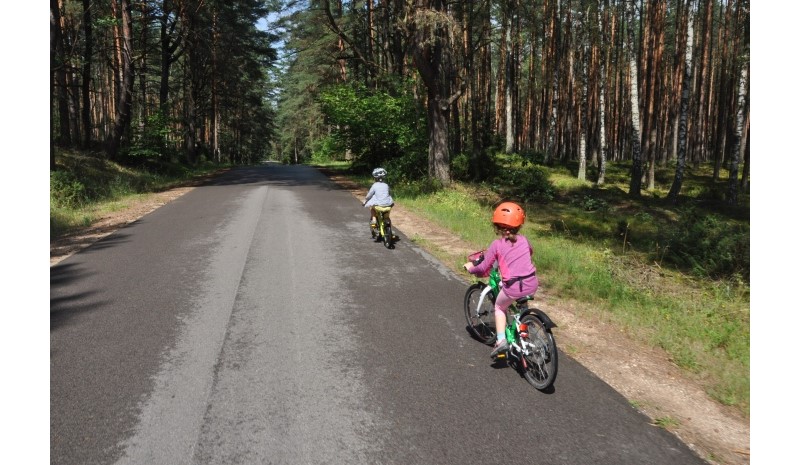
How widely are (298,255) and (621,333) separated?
227 inches

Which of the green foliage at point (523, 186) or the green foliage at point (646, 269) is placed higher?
the green foliage at point (523, 186)

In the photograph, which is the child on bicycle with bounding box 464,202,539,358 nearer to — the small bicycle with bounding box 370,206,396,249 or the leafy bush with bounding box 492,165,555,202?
the small bicycle with bounding box 370,206,396,249

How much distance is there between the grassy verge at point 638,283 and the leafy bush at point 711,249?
0.53 feet

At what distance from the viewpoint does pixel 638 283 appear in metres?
7.89

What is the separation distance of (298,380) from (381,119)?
2031 cm

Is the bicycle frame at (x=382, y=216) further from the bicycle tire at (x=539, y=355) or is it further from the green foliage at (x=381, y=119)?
the green foliage at (x=381, y=119)

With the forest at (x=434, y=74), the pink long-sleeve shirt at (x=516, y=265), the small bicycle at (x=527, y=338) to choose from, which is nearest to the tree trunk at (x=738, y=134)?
the forest at (x=434, y=74)

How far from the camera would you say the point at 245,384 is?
4.36m

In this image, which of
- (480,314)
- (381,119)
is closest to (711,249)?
(480,314)

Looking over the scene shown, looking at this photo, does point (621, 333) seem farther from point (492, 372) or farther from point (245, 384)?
point (245, 384)

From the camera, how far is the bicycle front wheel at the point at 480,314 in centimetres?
549

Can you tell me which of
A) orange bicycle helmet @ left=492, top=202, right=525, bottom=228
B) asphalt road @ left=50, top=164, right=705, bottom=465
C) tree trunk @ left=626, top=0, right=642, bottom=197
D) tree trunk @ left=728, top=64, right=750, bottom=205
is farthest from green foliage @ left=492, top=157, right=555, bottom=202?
orange bicycle helmet @ left=492, top=202, right=525, bottom=228

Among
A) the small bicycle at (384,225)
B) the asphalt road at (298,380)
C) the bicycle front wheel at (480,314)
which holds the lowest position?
the asphalt road at (298,380)
